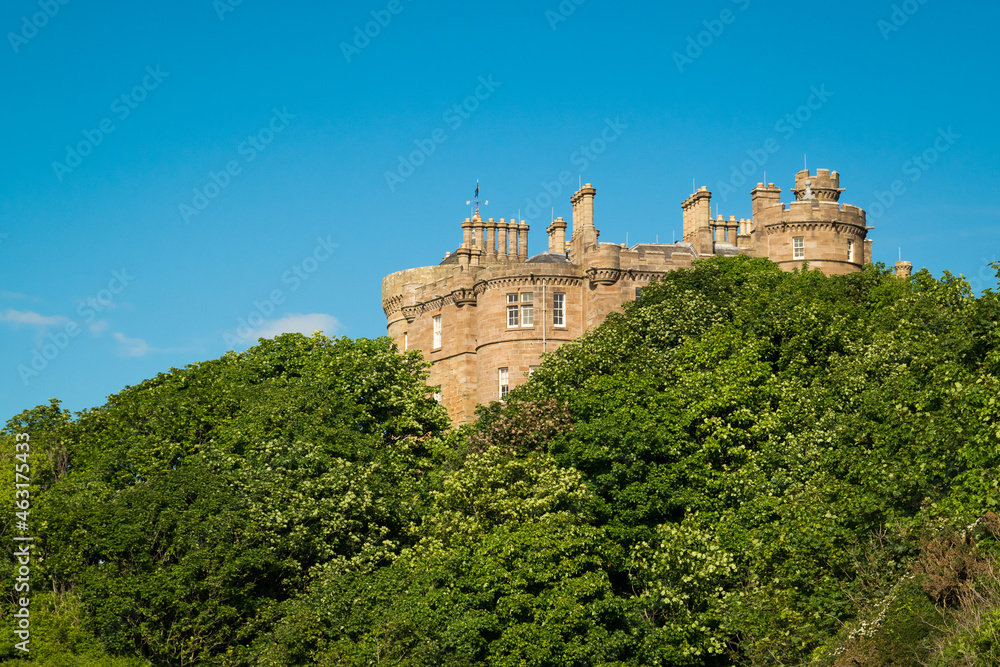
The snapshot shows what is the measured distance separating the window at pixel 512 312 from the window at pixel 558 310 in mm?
2016

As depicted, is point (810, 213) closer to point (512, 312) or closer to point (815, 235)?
point (815, 235)

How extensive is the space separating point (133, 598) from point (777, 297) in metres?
30.4

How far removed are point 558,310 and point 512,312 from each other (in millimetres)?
2525

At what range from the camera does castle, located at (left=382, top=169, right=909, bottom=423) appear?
6738 cm

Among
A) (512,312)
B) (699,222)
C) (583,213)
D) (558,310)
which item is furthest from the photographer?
(699,222)

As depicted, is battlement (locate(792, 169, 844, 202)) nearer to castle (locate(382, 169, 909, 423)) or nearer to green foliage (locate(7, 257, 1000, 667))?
castle (locate(382, 169, 909, 423))

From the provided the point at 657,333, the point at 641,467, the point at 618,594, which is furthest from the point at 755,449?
the point at 657,333

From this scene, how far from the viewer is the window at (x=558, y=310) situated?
222 ft

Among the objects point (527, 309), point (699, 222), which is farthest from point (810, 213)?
point (527, 309)

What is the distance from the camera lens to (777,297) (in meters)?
57.3

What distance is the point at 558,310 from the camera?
67.7m

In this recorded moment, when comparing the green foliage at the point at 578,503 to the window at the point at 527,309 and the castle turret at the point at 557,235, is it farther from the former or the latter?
the castle turret at the point at 557,235

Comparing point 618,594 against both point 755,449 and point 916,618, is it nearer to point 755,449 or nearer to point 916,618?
point 755,449

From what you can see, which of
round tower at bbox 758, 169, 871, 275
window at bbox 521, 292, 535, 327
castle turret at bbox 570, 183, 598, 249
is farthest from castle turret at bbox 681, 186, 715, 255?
window at bbox 521, 292, 535, 327
